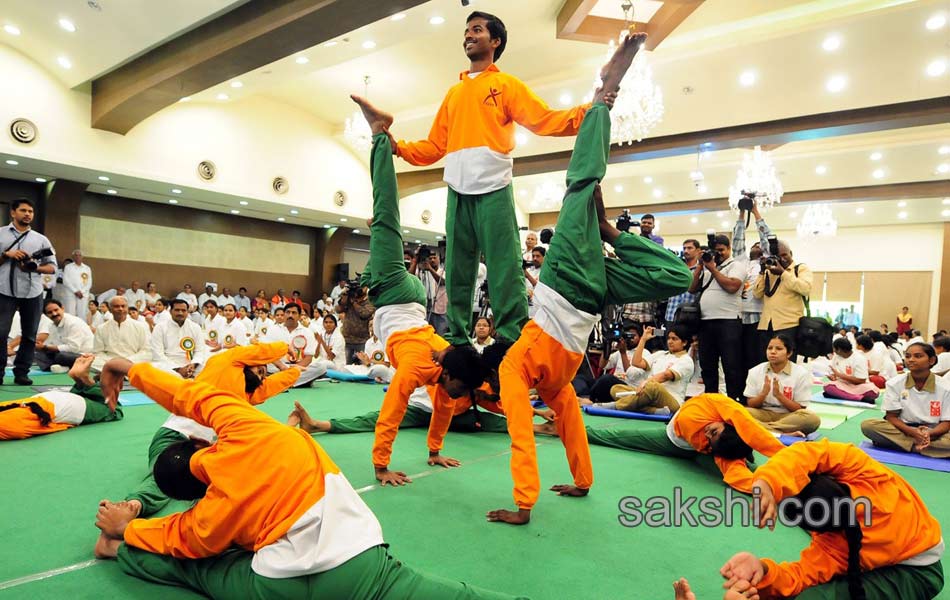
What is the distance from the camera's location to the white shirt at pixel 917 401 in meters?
3.48

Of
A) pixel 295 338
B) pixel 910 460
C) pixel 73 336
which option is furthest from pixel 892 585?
pixel 73 336

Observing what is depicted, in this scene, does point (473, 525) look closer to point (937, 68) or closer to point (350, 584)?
point (350, 584)

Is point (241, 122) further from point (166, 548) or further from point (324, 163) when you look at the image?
point (166, 548)

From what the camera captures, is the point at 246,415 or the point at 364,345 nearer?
the point at 246,415

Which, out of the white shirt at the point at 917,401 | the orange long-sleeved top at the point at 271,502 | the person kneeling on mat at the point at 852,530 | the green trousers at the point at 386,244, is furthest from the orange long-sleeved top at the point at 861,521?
the white shirt at the point at 917,401

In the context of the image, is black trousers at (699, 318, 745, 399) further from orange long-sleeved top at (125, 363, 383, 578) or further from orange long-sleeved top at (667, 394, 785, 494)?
orange long-sleeved top at (125, 363, 383, 578)

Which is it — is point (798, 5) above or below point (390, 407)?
above

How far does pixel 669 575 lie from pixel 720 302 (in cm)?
307

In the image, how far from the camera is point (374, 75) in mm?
8922

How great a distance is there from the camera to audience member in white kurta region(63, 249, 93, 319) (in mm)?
9102

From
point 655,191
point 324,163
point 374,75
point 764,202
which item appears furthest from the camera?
point 655,191

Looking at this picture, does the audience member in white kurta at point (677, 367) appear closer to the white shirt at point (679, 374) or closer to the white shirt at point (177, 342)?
the white shirt at point (679, 374)

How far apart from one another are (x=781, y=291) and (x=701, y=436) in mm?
2261

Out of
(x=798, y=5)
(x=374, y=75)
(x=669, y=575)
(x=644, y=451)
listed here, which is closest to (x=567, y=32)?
(x=798, y=5)
